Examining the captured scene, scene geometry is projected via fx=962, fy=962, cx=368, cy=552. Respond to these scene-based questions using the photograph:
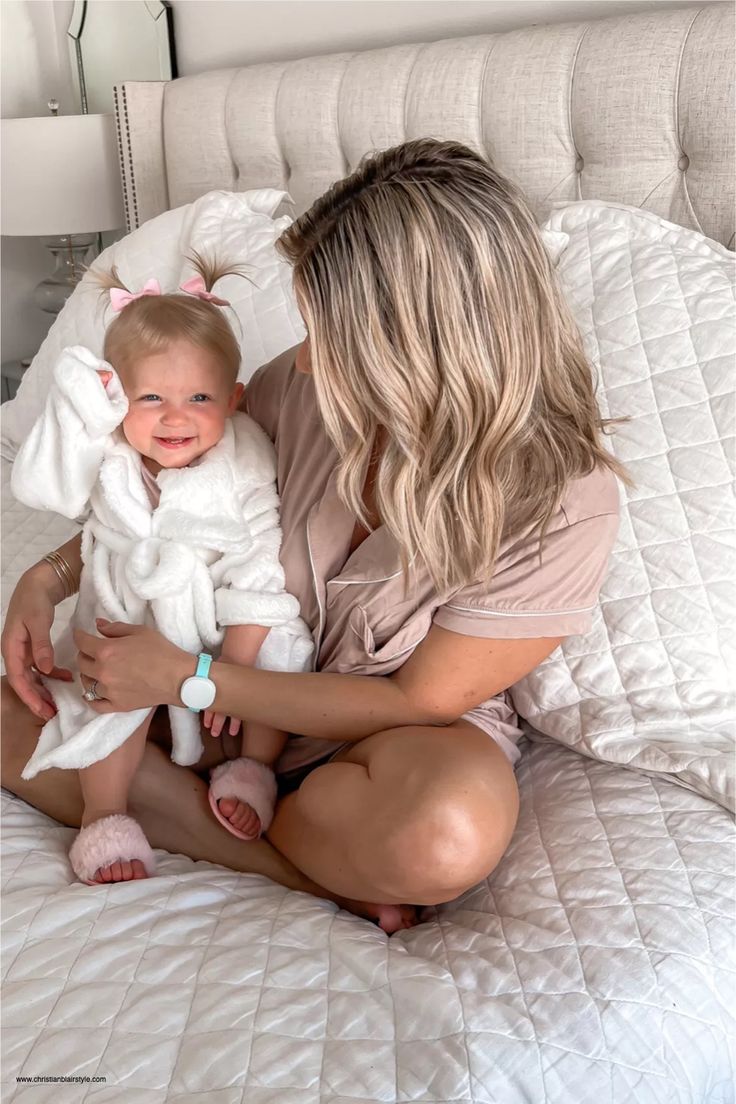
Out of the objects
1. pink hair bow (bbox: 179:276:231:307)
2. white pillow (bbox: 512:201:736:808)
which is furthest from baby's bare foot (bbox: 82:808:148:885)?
pink hair bow (bbox: 179:276:231:307)

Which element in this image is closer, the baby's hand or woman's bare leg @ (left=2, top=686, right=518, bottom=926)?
woman's bare leg @ (left=2, top=686, right=518, bottom=926)

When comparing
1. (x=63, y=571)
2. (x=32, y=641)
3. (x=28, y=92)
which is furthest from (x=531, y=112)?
(x=28, y=92)

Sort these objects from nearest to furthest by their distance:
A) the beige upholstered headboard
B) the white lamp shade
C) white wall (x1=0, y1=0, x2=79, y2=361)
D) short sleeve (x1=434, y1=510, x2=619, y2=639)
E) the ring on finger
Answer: short sleeve (x1=434, y1=510, x2=619, y2=639), the ring on finger, the beige upholstered headboard, the white lamp shade, white wall (x1=0, y1=0, x2=79, y2=361)

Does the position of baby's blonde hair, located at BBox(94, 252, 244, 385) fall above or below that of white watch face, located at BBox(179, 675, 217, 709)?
above

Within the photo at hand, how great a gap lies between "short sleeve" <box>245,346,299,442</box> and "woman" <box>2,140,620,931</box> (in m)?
0.11

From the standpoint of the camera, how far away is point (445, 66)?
1793mm

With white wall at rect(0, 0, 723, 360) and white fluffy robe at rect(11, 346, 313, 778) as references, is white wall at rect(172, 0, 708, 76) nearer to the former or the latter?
white wall at rect(0, 0, 723, 360)

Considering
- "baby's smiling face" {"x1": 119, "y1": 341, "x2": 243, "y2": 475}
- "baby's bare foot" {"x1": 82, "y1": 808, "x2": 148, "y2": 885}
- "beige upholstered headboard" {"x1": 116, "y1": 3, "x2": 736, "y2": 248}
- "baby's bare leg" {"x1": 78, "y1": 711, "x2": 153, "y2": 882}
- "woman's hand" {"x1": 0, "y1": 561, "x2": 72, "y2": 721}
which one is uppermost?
"beige upholstered headboard" {"x1": 116, "y1": 3, "x2": 736, "y2": 248}

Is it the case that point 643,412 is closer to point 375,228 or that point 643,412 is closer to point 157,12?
point 375,228

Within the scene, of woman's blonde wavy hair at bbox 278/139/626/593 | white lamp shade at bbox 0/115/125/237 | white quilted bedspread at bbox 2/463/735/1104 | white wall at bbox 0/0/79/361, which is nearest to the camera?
white quilted bedspread at bbox 2/463/735/1104

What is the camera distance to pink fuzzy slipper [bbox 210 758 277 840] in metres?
1.25

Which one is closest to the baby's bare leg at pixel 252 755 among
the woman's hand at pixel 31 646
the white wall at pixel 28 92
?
the woman's hand at pixel 31 646

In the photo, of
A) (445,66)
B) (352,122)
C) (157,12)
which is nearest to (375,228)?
(445,66)

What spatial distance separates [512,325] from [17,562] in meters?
1.14
